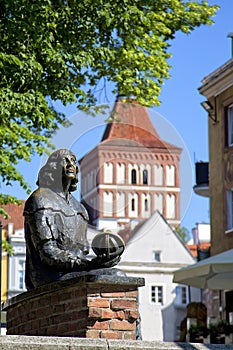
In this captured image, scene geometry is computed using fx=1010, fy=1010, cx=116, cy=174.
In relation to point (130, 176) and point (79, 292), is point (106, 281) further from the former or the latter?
point (130, 176)

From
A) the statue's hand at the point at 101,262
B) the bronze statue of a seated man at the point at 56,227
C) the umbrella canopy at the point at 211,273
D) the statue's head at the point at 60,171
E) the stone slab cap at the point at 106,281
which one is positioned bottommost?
the stone slab cap at the point at 106,281

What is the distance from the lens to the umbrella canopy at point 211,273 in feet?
69.5

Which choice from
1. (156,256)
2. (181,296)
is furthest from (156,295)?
(156,256)

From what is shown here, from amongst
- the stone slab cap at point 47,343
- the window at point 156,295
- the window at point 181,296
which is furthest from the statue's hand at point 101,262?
the window at point 181,296

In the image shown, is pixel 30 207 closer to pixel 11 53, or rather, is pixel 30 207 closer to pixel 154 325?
pixel 11 53

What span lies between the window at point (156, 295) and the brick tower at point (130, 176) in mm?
52997

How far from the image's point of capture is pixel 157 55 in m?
20.8

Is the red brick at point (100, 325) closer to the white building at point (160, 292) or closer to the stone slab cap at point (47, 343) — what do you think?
the stone slab cap at point (47, 343)

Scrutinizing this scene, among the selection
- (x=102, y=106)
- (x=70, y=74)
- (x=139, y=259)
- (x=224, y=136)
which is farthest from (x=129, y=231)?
(x=139, y=259)

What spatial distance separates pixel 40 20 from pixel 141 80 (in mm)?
3683

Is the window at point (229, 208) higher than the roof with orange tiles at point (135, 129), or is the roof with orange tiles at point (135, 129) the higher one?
the window at point (229, 208)

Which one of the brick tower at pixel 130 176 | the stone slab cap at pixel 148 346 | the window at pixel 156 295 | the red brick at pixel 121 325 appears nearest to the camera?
the stone slab cap at pixel 148 346

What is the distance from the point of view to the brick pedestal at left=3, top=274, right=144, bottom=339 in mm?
7461

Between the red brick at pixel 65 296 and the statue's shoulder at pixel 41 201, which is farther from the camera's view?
the statue's shoulder at pixel 41 201
